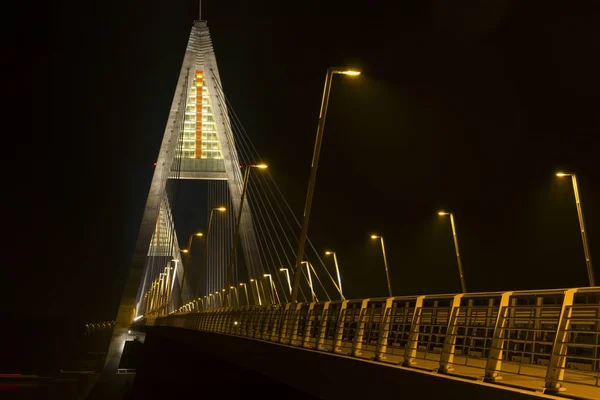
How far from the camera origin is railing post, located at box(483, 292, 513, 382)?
25.2ft

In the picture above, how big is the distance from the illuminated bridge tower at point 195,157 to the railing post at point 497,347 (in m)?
36.3

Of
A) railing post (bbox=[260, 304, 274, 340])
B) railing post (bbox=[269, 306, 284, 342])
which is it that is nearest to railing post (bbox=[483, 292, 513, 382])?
railing post (bbox=[269, 306, 284, 342])

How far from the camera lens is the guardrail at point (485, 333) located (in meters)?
6.95

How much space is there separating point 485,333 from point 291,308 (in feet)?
30.3

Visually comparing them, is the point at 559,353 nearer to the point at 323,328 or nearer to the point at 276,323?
the point at 323,328

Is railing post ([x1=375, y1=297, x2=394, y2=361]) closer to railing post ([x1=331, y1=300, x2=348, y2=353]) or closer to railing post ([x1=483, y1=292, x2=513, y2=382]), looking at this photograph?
railing post ([x1=331, y1=300, x2=348, y2=353])

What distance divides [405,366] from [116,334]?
57.2m

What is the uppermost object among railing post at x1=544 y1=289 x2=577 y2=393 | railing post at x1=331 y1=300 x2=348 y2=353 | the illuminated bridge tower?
the illuminated bridge tower

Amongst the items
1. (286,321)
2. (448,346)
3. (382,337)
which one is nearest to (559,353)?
(448,346)

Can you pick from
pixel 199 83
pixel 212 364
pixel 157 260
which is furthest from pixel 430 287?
pixel 157 260

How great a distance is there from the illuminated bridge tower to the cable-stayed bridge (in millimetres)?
82

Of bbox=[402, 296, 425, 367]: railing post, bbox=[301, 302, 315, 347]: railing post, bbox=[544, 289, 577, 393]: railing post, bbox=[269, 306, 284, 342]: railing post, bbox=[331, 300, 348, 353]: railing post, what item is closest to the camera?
bbox=[544, 289, 577, 393]: railing post

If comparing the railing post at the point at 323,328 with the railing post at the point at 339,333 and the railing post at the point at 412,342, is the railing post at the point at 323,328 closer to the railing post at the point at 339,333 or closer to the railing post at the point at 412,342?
the railing post at the point at 339,333

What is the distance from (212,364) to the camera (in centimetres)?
2347
